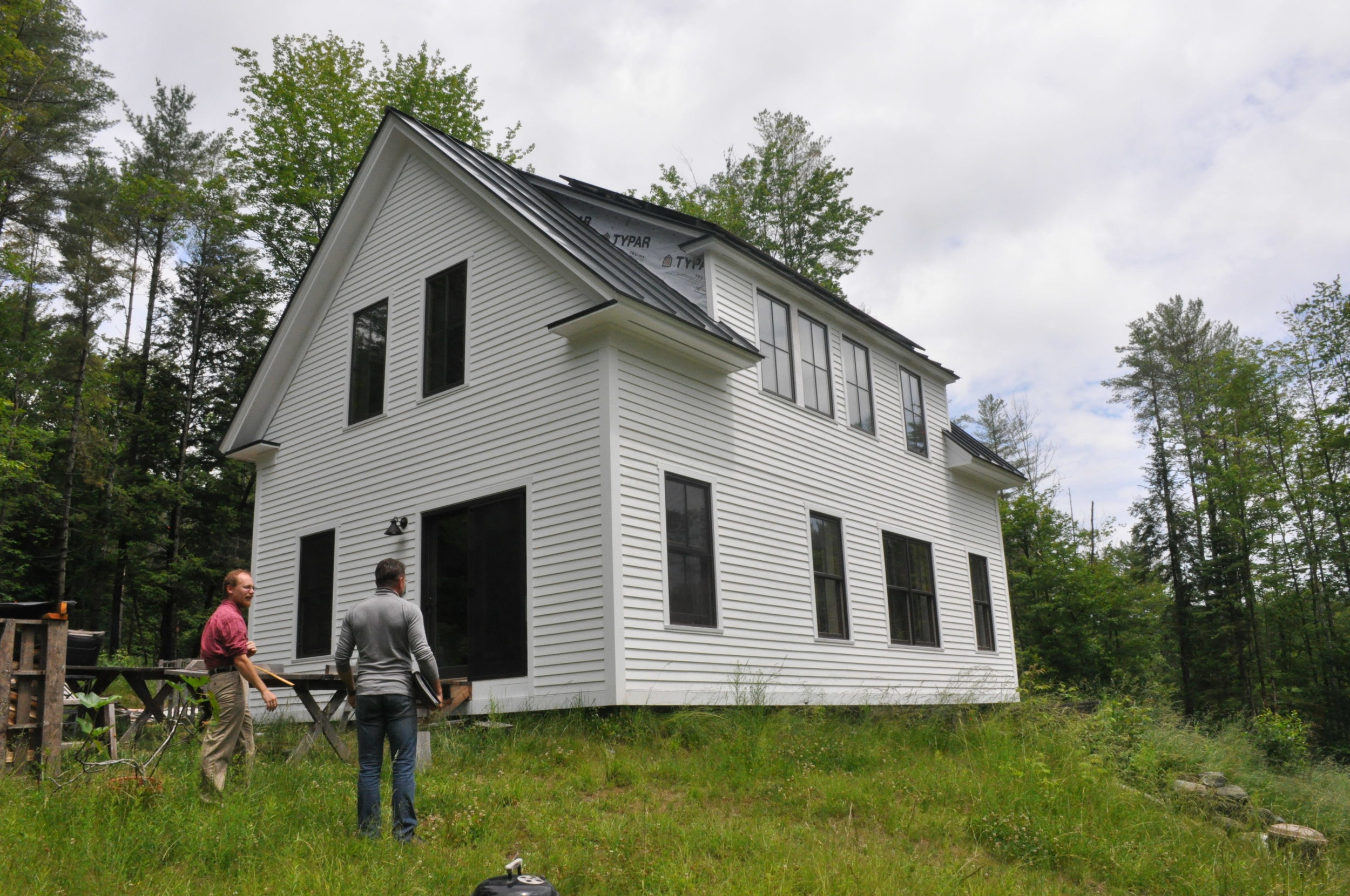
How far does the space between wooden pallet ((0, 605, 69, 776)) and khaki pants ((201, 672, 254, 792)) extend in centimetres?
111

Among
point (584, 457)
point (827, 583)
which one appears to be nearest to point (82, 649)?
point (584, 457)

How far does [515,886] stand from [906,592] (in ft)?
41.4

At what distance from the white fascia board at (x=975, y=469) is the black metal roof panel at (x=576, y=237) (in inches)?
246

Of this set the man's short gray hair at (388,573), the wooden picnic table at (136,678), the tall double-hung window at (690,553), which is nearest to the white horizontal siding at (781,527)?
the tall double-hung window at (690,553)

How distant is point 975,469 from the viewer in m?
18.4

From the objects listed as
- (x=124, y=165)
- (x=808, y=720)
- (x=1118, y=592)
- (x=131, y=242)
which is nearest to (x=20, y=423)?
(x=131, y=242)

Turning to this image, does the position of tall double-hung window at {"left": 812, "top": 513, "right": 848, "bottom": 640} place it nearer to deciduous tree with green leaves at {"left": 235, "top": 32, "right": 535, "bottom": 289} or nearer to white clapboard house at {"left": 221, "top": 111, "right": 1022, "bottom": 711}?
white clapboard house at {"left": 221, "top": 111, "right": 1022, "bottom": 711}

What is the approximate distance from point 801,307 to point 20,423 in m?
18.9

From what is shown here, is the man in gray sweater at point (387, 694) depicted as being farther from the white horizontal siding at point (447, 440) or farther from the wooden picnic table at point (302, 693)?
the white horizontal siding at point (447, 440)

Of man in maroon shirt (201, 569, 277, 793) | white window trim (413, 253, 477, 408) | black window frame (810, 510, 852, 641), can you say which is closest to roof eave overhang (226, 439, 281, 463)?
white window trim (413, 253, 477, 408)

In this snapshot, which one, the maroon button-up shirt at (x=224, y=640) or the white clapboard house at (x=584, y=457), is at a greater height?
the white clapboard house at (x=584, y=457)

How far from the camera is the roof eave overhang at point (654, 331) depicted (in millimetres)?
10781

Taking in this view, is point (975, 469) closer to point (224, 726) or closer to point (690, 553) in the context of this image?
point (690, 553)

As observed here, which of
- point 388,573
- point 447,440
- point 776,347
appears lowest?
point 388,573
